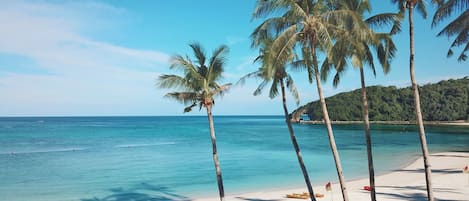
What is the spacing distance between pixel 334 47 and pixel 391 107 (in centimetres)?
11697

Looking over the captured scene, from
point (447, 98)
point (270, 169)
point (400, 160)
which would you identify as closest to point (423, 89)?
point (447, 98)

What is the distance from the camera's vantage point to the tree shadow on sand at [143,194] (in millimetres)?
18697

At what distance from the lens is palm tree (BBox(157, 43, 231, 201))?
1241 cm

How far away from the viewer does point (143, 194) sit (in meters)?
19.8

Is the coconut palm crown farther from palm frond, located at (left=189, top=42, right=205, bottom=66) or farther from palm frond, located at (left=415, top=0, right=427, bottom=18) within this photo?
palm frond, located at (left=415, top=0, right=427, bottom=18)

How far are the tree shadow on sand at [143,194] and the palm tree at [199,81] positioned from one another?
7.27 m

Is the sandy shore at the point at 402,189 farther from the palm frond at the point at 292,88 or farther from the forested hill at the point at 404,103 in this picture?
the forested hill at the point at 404,103

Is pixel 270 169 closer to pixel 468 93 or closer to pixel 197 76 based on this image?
pixel 197 76

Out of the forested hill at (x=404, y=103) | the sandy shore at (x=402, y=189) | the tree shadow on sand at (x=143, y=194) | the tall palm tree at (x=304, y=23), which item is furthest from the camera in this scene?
the forested hill at (x=404, y=103)

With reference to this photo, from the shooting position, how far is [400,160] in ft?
107

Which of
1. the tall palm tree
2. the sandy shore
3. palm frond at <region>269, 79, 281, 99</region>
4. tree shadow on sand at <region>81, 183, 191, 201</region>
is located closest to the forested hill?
the sandy shore

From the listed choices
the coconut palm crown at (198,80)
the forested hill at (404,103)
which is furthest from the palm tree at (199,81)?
the forested hill at (404,103)

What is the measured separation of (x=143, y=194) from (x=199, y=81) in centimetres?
1026

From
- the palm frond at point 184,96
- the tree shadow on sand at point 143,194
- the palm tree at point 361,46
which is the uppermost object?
the palm tree at point 361,46
